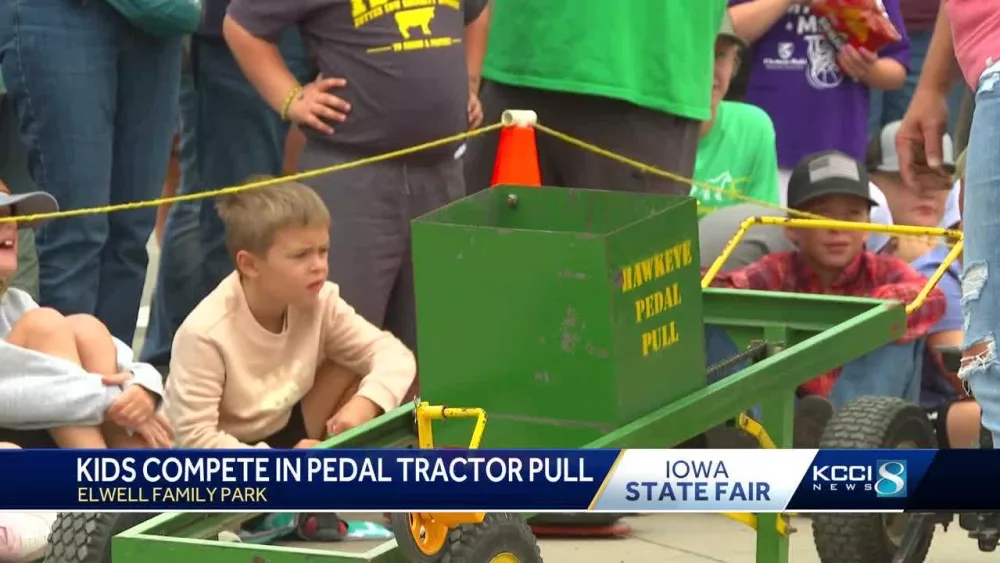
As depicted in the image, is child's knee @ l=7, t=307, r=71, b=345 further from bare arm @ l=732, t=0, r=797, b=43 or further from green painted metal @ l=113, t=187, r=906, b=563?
bare arm @ l=732, t=0, r=797, b=43

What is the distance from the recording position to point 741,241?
694cm

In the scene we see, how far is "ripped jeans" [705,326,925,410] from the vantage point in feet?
21.9

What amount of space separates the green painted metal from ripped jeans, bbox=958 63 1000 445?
1134mm

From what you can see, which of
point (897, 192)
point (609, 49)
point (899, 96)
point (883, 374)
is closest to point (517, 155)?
point (609, 49)

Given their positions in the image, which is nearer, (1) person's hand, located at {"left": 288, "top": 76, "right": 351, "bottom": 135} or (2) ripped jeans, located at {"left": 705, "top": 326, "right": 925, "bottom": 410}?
(1) person's hand, located at {"left": 288, "top": 76, "right": 351, "bottom": 135}

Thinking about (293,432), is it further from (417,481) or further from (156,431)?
(417,481)

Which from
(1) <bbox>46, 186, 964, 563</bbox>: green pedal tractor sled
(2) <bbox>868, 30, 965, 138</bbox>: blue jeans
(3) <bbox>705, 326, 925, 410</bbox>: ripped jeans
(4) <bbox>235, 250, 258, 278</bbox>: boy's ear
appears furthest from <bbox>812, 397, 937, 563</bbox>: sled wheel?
(2) <bbox>868, 30, 965, 138</bbox>: blue jeans

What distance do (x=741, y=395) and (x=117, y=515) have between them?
144 centimetres

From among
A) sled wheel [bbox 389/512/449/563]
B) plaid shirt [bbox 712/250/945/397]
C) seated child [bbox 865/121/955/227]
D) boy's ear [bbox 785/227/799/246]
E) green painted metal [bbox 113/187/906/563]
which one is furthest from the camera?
seated child [bbox 865/121/955/227]

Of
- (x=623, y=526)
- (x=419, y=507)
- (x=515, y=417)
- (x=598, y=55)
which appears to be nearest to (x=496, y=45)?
(x=598, y=55)

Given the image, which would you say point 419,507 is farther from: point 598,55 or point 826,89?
point 826,89

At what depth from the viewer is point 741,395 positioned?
4.91 metres

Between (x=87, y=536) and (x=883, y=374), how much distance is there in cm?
290

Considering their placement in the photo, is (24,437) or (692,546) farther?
(692,546)
